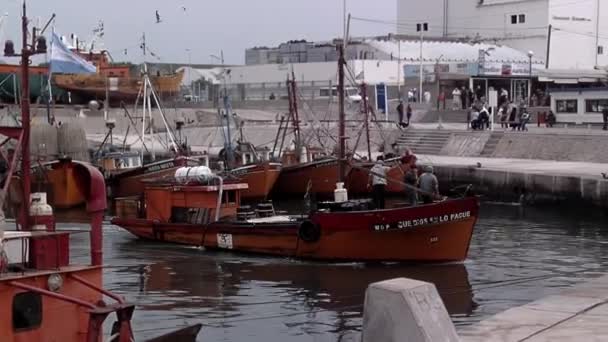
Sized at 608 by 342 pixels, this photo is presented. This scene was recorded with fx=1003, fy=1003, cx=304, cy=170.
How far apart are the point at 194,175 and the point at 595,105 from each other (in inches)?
1108

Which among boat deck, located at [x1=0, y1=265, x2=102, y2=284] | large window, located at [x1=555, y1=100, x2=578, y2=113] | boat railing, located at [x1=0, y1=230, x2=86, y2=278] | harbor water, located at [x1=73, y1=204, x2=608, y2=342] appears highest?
large window, located at [x1=555, y1=100, x2=578, y2=113]

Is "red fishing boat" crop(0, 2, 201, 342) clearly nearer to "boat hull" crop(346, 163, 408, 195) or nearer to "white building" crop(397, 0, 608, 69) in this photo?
"boat hull" crop(346, 163, 408, 195)

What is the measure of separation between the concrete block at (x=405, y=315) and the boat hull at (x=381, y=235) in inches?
493

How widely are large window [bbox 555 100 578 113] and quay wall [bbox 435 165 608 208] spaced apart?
12.2m

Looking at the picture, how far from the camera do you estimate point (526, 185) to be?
118ft

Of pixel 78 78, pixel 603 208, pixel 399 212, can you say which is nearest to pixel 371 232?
pixel 399 212

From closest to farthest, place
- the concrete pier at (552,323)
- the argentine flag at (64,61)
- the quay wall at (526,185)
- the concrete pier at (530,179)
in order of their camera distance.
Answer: the concrete pier at (552,323), the argentine flag at (64,61), the quay wall at (526,185), the concrete pier at (530,179)

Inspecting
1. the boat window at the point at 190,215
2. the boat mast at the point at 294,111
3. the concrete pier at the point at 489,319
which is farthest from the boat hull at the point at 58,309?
the boat mast at the point at 294,111

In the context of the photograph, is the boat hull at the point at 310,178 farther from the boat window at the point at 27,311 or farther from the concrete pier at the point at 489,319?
the boat window at the point at 27,311

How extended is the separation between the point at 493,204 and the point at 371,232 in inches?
627

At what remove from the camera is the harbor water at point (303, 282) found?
54.1 feet

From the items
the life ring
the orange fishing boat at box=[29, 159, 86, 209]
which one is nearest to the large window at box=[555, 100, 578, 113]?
the orange fishing boat at box=[29, 159, 86, 209]

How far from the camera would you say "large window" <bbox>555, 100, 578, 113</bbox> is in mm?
49281

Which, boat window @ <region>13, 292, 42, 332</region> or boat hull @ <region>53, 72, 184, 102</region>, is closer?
boat window @ <region>13, 292, 42, 332</region>
